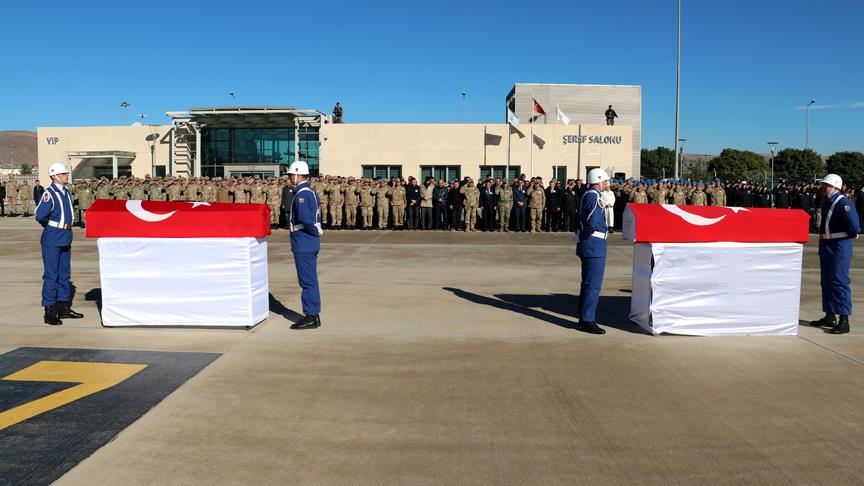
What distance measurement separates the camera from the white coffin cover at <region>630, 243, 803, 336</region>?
23.9 feet

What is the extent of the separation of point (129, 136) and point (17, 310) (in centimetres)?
2776

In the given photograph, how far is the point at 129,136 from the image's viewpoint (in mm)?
33688

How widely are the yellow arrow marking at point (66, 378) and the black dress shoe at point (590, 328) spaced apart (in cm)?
460

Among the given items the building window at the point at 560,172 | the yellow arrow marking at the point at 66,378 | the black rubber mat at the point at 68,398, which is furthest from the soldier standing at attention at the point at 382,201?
the yellow arrow marking at the point at 66,378

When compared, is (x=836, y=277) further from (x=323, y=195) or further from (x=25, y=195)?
(x=25, y=195)

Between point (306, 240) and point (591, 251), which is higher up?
point (306, 240)

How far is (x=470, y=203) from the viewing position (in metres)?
22.3

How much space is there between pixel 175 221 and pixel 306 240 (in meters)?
1.45

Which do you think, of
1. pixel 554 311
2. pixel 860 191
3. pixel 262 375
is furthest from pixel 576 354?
pixel 860 191

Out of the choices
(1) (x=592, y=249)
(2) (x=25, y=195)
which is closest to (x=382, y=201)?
(1) (x=592, y=249)

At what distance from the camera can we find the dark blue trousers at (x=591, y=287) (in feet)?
24.8

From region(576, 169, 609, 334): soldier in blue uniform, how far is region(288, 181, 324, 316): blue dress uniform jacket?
9.87 feet

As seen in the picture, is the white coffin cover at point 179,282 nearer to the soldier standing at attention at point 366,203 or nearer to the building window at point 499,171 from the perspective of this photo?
the soldier standing at attention at point 366,203

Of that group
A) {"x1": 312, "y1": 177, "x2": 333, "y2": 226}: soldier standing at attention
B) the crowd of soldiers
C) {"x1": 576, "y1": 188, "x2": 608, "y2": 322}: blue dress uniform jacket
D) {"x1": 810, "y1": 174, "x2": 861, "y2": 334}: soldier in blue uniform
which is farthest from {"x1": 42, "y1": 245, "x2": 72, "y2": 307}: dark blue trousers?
{"x1": 312, "y1": 177, "x2": 333, "y2": 226}: soldier standing at attention
